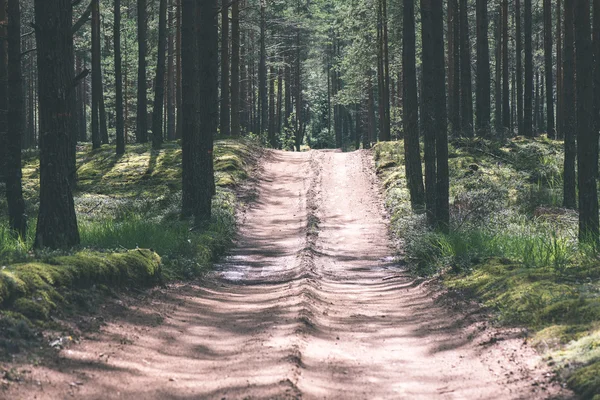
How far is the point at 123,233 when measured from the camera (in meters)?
12.6

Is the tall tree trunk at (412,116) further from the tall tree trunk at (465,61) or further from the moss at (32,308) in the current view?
the moss at (32,308)

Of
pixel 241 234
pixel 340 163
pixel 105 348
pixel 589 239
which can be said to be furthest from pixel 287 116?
pixel 105 348

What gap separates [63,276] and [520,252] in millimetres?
7061

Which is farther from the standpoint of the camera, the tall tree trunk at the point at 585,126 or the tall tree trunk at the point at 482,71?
the tall tree trunk at the point at 482,71

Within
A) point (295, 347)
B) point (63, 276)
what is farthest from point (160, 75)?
point (295, 347)

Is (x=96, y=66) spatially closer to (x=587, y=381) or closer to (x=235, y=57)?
(x=235, y=57)

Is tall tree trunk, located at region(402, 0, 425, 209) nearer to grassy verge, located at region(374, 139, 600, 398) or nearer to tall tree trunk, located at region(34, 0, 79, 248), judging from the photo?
grassy verge, located at region(374, 139, 600, 398)

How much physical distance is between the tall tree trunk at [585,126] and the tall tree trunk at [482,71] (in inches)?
671

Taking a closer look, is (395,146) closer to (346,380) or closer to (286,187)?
(286,187)

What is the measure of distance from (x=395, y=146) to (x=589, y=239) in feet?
68.0

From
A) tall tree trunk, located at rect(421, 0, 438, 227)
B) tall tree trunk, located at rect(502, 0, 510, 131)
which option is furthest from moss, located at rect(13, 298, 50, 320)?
tall tree trunk, located at rect(502, 0, 510, 131)

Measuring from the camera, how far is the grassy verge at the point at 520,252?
6211 millimetres

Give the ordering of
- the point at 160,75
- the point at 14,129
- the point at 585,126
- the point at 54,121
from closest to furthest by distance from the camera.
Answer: the point at 54,121, the point at 585,126, the point at 14,129, the point at 160,75

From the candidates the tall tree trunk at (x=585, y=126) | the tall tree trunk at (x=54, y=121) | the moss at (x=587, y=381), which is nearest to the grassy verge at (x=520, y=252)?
the moss at (x=587, y=381)
